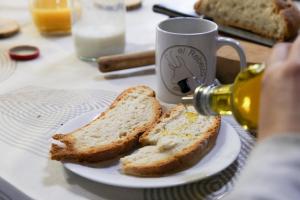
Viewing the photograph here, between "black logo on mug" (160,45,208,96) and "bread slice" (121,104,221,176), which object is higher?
"black logo on mug" (160,45,208,96)

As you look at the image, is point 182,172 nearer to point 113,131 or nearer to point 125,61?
point 113,131

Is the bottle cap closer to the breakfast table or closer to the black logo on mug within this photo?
the breakfast table

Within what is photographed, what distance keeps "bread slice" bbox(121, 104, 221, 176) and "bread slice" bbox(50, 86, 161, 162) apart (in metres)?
0.02

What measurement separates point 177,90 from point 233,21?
1.39 ft

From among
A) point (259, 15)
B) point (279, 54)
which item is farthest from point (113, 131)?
point (259, 15)

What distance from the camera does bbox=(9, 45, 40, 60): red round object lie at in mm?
1150

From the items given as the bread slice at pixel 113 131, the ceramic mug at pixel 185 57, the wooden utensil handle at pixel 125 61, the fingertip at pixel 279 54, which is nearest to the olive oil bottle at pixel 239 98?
the fingertip at pixel 279 54

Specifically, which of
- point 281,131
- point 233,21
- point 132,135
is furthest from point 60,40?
point 281,131

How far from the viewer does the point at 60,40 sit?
4.25 feet

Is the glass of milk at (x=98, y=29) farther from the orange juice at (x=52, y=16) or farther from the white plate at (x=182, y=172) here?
the white plate at (x=182, y=172)

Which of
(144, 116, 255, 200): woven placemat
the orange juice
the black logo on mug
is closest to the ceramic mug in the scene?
the black logo on mug

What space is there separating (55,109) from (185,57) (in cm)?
27

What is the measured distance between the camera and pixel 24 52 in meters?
1.18

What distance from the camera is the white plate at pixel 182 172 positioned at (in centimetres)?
62
